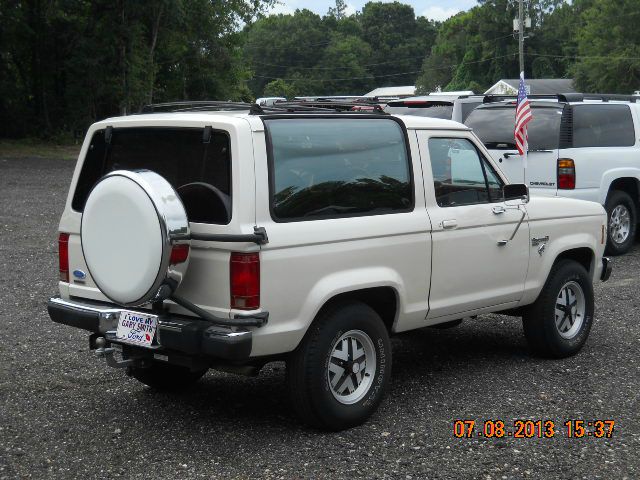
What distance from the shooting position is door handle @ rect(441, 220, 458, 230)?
5828mm

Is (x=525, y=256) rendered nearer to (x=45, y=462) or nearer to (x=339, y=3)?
(x=45, y=462)

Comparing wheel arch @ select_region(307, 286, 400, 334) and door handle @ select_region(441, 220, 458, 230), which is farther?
door handle @ select_region(441, 220, 458, 230)

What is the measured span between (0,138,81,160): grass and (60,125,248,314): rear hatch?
23540 mm

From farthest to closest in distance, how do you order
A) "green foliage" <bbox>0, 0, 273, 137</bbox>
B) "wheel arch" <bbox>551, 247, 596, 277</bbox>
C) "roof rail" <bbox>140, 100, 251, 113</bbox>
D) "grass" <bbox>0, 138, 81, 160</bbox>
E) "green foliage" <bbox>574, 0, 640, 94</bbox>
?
"green foliage" <bbox>574, 0, 640, 94</bbox> < "green foliage" <bbox>0, 0, 273, 137</bbox> < "grass" <bbox>0, 138, 81, 160</bbox> < "wheel arch" <bbox>551, 247, 596, 277</bbox> < "roof rail" <bbox>140, 100, 251, 113</bbox>

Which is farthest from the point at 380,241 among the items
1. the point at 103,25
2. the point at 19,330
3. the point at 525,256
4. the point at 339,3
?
the point at 339,3

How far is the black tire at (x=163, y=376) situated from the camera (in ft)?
19.6

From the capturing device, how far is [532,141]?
1125cm

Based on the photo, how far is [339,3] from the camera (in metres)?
171

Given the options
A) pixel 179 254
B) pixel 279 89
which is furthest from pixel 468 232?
pixel 279 89

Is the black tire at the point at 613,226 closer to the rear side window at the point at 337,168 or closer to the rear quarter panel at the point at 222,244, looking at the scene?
the rear side window at the point at 337,168

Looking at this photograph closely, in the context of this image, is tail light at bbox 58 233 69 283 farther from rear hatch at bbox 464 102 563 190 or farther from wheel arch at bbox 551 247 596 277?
rear hatch at bbox 464 102 563 190

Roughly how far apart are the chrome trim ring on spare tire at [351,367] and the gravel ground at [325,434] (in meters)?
0.23

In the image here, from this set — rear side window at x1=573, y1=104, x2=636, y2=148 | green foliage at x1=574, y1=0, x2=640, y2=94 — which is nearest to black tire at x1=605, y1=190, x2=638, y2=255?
rear side window at x1=573, y1=104, x2=636, y2=148

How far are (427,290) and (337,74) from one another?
120 meters
